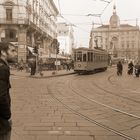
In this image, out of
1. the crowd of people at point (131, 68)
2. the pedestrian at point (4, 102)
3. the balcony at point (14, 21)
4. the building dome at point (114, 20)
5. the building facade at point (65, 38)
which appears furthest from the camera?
the building dome at point (114, 20)

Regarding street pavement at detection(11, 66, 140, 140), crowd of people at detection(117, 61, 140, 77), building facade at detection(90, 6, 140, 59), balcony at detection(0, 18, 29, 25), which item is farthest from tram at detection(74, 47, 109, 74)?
building facade at detection(90, 6, 140, 59)

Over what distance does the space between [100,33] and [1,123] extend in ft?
464

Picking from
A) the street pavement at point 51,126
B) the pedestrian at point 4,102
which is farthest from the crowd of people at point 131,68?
the pedestrian at point 4,102

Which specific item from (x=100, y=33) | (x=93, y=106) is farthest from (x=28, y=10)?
(x=100, y=33)

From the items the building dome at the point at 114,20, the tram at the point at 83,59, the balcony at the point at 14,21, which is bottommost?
the tram at the point at 83,59

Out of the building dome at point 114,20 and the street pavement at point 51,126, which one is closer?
the street pavement at point 51,126

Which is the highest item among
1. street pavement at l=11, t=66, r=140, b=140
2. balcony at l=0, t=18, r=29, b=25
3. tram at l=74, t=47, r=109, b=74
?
balcony at l=0, t=18, r=29, b=25

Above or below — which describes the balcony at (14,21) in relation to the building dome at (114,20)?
below

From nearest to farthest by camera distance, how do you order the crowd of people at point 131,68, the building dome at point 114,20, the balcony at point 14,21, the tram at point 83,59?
the crowd of people at point 131,68 → the tram at point 83,59 → the balcony at point 14,21 → the building dome at point 114,20

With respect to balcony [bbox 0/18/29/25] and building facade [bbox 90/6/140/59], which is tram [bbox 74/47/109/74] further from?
building facade [bbox 90/6/140/59]

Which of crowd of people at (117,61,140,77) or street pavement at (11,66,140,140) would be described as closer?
street pavement at (11,66,140,140)

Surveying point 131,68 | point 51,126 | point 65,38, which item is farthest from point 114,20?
point 51,126

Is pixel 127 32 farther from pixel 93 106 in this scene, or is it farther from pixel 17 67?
pixel 93 106

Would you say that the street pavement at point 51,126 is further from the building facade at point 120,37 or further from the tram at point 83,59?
the building facade at point 120,37
